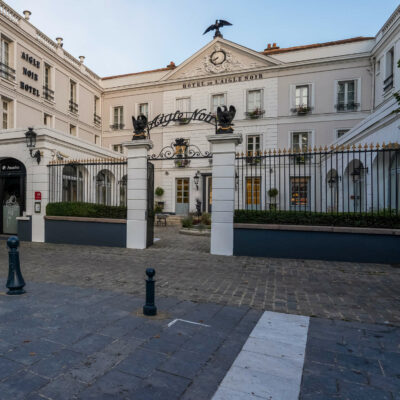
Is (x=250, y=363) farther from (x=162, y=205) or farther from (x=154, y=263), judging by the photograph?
(x=162, y=205)

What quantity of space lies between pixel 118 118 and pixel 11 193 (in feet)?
45.8

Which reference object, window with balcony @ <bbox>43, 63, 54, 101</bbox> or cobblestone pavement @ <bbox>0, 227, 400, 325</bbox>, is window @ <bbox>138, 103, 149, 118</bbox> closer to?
window with balcony @ <bbox>43, 63, 54, 101</bbox>

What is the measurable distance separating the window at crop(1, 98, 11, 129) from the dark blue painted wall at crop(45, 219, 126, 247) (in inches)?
385

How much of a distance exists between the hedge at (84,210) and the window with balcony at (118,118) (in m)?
14.6

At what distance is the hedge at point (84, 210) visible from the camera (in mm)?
9805

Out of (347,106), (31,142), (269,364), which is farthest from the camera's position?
(347,106)

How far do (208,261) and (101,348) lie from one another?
4804mm

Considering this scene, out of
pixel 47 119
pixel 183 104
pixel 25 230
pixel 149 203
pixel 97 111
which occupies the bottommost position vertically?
pixel 25 230

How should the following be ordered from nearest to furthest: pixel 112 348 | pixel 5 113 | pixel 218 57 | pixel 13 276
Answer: pixel 112 348
pixel 13 276
pixel 5 113
pixel 218 57

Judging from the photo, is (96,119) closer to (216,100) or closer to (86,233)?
(216,100)

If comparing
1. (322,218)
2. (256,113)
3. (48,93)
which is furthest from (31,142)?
(256,113)

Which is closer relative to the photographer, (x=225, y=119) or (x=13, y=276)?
(x=13, y=276)

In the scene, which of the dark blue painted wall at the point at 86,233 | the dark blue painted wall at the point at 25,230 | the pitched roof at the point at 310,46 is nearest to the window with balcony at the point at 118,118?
the pitched roof at the point at 310,46

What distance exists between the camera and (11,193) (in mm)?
12008
